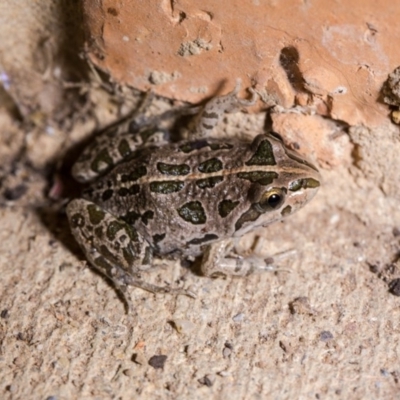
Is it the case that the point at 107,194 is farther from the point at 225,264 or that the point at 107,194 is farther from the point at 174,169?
the point at 225,264

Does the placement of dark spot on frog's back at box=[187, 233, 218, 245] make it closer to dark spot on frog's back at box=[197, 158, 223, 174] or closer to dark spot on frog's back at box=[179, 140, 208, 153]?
dark spot on frog's back at box=[197, 158, 223, 174]

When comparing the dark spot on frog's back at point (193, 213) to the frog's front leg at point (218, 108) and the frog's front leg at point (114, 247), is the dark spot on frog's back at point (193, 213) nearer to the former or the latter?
the frog's front leg at point (114, 247)

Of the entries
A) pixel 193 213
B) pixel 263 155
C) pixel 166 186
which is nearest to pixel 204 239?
pixel 193 213

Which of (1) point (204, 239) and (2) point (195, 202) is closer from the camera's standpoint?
(2) point (195, 202)

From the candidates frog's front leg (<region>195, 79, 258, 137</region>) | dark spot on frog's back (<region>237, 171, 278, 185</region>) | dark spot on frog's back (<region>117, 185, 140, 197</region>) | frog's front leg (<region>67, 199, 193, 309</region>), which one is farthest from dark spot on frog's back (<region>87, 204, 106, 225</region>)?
dark spot on frog's back (<region>237, 171, 278, 185</region>)

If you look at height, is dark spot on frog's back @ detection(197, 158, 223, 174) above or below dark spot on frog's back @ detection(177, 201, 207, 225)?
above
